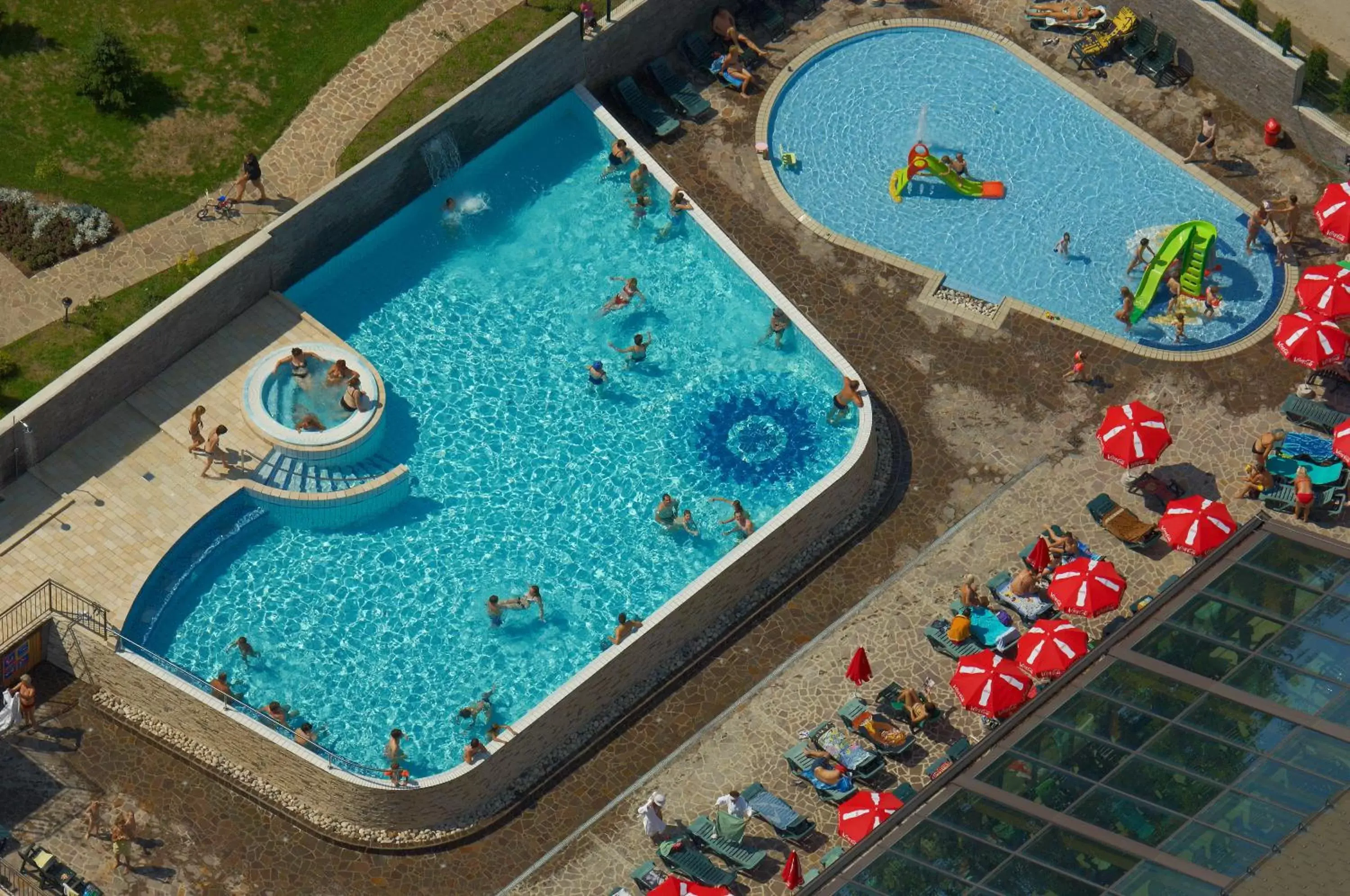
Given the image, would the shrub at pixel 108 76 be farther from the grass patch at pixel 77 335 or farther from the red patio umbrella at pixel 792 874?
the red patio umbrella at pixel 792 874

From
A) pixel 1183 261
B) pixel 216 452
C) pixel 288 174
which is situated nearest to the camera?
pixel 216 452

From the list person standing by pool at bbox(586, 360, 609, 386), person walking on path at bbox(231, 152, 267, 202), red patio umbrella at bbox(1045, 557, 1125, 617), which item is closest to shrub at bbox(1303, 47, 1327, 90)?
red patio umbrella at bbox(1045, 557, 1125, 617)

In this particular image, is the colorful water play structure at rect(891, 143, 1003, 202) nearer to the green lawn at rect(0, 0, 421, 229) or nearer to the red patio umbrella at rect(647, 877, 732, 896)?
the green lawn at rect(0, 0, 421, 229)

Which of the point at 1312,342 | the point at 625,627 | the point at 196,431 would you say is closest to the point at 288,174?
the point at 196,431

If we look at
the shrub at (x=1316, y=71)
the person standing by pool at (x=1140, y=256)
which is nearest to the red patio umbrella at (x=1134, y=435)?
the person standing by pool at (x=1140, y=256)

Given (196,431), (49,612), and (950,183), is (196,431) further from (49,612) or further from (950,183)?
(950,183)
